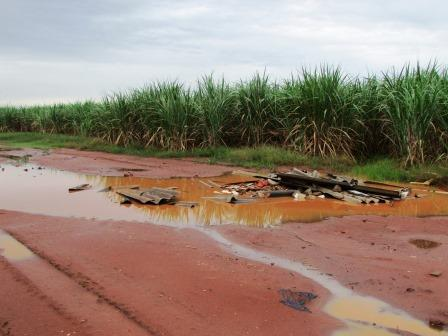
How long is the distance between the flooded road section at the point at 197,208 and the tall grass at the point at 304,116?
2373 millimetres

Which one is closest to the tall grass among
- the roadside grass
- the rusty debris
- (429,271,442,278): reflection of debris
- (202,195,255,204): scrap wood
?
the roadside grass

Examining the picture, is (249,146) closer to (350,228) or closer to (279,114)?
(279,114)

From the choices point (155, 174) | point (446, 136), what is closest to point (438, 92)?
point (446, 136)

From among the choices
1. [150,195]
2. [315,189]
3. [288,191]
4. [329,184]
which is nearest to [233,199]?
[288,191]

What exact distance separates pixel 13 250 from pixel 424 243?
4.52 m

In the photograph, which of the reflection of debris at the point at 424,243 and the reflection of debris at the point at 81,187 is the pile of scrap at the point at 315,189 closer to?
the reflection of debris at the point at 424,243

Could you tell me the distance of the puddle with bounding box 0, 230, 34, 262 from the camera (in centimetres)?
493

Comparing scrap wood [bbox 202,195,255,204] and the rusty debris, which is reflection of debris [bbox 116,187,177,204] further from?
scrap wood [bbox 202,195,255,204]

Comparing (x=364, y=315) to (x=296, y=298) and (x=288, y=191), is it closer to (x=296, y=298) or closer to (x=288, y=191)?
(x=296, y=298)

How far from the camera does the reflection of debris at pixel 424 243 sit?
18.2 ft

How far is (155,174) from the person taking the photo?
11.7 meters

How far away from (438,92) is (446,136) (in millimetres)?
987

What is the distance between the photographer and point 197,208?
780 cm

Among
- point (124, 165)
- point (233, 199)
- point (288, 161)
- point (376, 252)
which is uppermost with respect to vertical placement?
point (288, 161)
